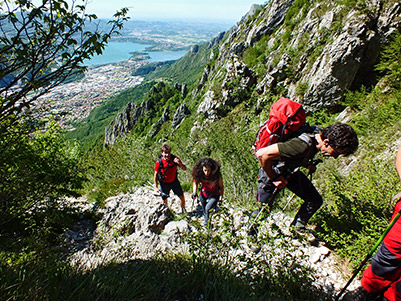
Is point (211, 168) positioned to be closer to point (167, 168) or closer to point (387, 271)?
point (167, 168)

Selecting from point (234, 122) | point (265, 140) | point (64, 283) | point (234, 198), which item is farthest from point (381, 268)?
point (234, 122)

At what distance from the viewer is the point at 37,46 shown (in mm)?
2285

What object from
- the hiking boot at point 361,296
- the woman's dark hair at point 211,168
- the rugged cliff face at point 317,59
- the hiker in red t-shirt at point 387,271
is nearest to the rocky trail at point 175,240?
the hiking boot at point 361,296

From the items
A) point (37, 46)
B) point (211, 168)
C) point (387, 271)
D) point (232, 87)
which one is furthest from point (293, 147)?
point (232, 87)

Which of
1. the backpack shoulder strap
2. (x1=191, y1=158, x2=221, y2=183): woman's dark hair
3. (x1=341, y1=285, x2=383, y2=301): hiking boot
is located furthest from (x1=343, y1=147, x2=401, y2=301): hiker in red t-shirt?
(x1=191, y1=158, x2=221, y2=183): woman's dark hair

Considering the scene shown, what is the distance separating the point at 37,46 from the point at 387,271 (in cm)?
422

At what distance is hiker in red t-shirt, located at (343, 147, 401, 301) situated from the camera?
2023mm

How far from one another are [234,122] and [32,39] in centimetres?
1573

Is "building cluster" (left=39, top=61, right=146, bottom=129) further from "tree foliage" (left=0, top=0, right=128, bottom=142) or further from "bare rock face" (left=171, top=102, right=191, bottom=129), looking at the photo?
"tree foliage" (left=0, top=0, right=128, bottom=142)

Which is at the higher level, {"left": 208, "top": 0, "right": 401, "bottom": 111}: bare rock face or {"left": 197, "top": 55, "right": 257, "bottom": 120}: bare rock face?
{"left": 208, "top": 0, "right": 401, "bottom": 111}: bare rock face

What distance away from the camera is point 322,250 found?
3061mm

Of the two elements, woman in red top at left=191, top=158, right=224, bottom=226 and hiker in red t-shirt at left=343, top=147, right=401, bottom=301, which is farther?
woman in red top at left=191, top=158, right=224, bottom=226

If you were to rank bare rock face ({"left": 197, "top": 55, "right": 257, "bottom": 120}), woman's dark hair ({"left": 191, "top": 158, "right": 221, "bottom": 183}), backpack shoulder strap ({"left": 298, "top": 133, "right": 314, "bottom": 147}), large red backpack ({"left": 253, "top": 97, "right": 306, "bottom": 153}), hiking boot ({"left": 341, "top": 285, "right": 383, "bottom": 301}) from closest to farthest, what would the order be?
hiking boot ({"left": 341, "top": 285, "right": 383, "bottom": 301}) < backpack shoulder strap ({"left": 298, "top": 133, "right": 314, "bottom": 147}) < large red backpack ({"left": 253, "top": 97, "right": 306, "bottom": 153}) < woman's dark hair ({"left": 191, "top": 158, "right": 221, "bottom": 183}) < bare rock face ({"left": 197, "top": 55, "right": 257, "bottom": 120})

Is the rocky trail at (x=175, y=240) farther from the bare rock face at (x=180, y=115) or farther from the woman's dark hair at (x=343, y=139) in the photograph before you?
the bare rock face at (x=180, y=115)
